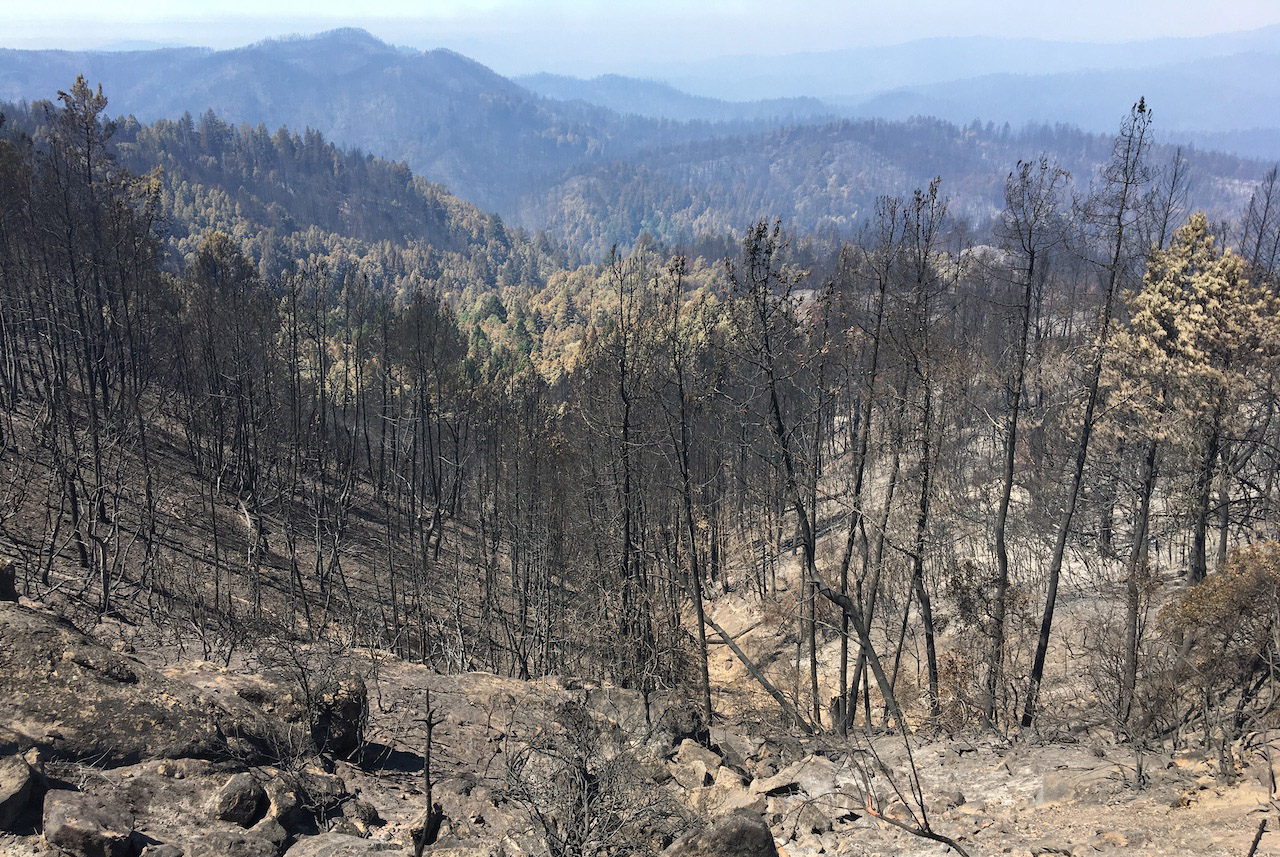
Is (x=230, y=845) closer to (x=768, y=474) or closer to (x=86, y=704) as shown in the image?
(x=86, y=704)

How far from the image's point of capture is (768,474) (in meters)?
34.4

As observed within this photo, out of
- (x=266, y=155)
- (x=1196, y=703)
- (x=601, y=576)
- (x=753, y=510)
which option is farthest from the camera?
(x=266, y=155)

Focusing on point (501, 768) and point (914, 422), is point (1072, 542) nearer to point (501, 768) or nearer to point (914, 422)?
point (914, 422)

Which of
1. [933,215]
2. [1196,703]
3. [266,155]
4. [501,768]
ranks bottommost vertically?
[501,768]

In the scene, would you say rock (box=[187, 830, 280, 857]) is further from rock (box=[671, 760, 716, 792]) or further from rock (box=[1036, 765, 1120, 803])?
rock (box=[1036, 765, 1120, 803])

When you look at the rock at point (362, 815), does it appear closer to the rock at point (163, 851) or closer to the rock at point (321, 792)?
the rock at point (321, 792)

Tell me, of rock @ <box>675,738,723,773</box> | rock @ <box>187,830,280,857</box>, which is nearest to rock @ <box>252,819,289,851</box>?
rock @ <box>187,830,280,857</box>

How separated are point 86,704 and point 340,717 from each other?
321 centimetres

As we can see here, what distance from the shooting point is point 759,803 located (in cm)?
1034

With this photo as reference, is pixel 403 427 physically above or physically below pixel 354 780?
below

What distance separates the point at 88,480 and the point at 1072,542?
116 ft

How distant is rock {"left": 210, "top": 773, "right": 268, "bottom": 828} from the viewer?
7.64 metres

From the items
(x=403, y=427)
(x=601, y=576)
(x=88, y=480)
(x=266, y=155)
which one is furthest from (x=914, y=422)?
(x=266, y=155)

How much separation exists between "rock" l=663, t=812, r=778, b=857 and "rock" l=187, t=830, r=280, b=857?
3.96m
